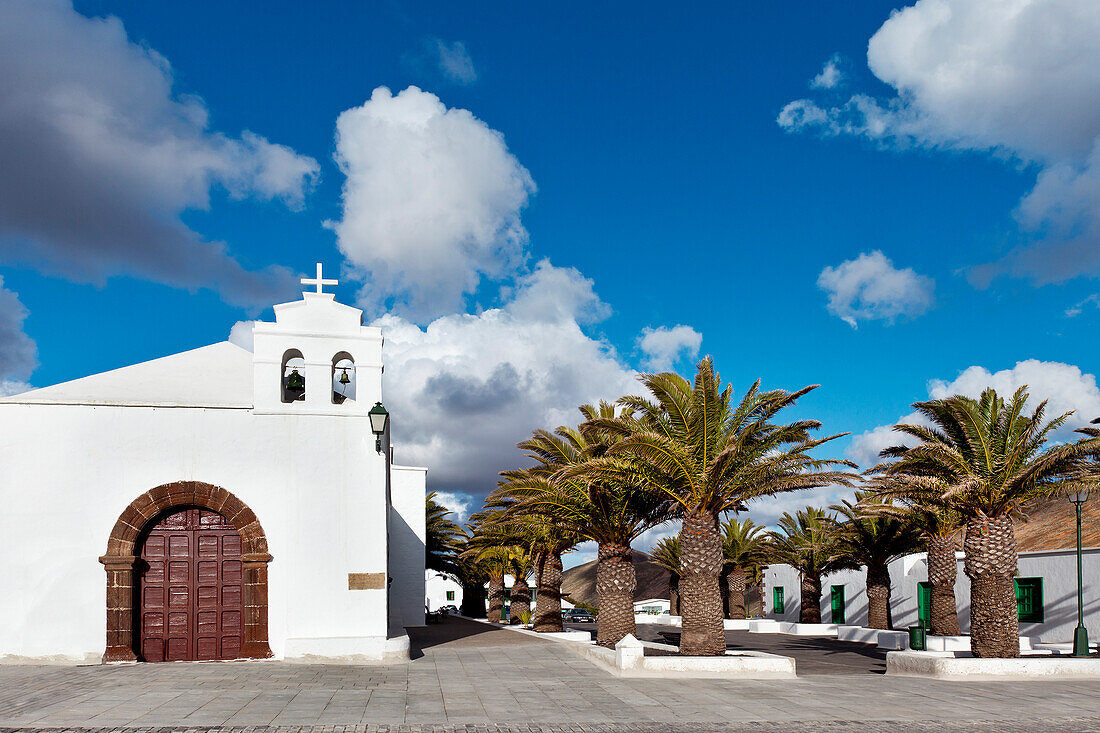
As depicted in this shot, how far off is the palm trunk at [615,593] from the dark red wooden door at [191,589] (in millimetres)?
8490

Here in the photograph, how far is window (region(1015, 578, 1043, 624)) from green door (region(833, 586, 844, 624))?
11317mm

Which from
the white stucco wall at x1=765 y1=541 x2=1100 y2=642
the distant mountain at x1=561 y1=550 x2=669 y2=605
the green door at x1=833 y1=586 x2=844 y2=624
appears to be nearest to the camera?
the white stucco wall at x1=765 y1=541 x2=1100 y2=642

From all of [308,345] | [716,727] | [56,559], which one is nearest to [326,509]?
[308,345]

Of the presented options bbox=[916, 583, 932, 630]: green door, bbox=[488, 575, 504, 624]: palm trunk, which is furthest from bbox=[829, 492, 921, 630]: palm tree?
bbox=[488, 575, 504, 624]: palm trunk

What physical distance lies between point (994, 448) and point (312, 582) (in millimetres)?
13222

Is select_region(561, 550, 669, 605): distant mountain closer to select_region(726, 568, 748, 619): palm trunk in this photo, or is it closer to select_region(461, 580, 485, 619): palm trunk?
select_region(461, 580, 485, 619): palm trunk

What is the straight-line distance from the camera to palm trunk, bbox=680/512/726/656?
53.0ft

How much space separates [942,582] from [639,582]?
198 feet

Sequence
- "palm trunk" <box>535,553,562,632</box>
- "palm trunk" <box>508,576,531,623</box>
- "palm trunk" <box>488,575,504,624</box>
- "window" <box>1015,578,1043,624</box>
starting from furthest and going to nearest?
"palm trunk" <box>488,575,504,624</box>, "palm trunk" <box>508,576,531,623</box>, "palm trunk" <box>535,553,562,632</box>, "window" <box>1015,578,1043,624</box>

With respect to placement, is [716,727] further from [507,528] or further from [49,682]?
[507,528]

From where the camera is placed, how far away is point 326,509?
1594 centimetres


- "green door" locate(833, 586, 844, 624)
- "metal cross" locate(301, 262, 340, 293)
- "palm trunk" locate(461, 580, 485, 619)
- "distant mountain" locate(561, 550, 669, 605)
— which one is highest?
"metal cross" locate(301, 262, 340, 293)

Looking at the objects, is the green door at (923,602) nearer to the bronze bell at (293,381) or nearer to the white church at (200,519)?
the white church at (200,519)

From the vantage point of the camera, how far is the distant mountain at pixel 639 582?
264 feet
